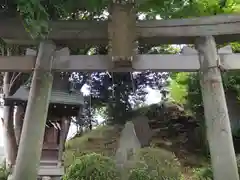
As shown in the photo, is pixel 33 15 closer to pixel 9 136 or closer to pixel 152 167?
pixel 152 167

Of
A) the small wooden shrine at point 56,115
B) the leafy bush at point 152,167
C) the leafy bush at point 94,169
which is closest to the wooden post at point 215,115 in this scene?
the leafy bush at point 152,167

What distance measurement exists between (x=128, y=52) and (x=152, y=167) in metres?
2.36

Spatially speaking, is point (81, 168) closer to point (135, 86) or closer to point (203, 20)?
point (203, 20)

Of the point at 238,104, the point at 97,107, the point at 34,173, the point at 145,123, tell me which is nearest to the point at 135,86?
the point at 97,107

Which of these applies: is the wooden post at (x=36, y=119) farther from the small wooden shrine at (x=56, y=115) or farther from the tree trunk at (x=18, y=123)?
the tree trunk at (x=18, y=123)

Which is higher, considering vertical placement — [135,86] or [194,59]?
[135,86]

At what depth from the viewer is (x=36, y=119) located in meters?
4.03

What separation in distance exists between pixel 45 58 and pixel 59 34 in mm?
376

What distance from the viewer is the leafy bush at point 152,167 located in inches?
211

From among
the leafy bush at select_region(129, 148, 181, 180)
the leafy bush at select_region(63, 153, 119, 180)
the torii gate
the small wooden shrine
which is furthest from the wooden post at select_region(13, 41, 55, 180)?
the leafy bush at select_region(129, 148, 181, 180)

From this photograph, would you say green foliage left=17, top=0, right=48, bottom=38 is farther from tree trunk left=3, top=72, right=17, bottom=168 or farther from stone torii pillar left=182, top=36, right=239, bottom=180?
tree trunk left=3, top=72, right=17, bottom=168

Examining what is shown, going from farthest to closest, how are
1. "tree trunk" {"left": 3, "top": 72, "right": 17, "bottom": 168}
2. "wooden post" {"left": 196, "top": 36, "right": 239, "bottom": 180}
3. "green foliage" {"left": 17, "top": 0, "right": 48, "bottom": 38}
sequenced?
"tree trunk" {"left": 3, "top": 72, "right": 17, "bottom": 168} → "wooden post" {"left": 196, "top": 36, "right": 239, "bottom": 180} → "green foliage" {"left": 17, "top": 0, "right": 48, "bottom": 38}

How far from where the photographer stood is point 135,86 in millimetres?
11453

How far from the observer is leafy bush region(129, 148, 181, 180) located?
211 inches
